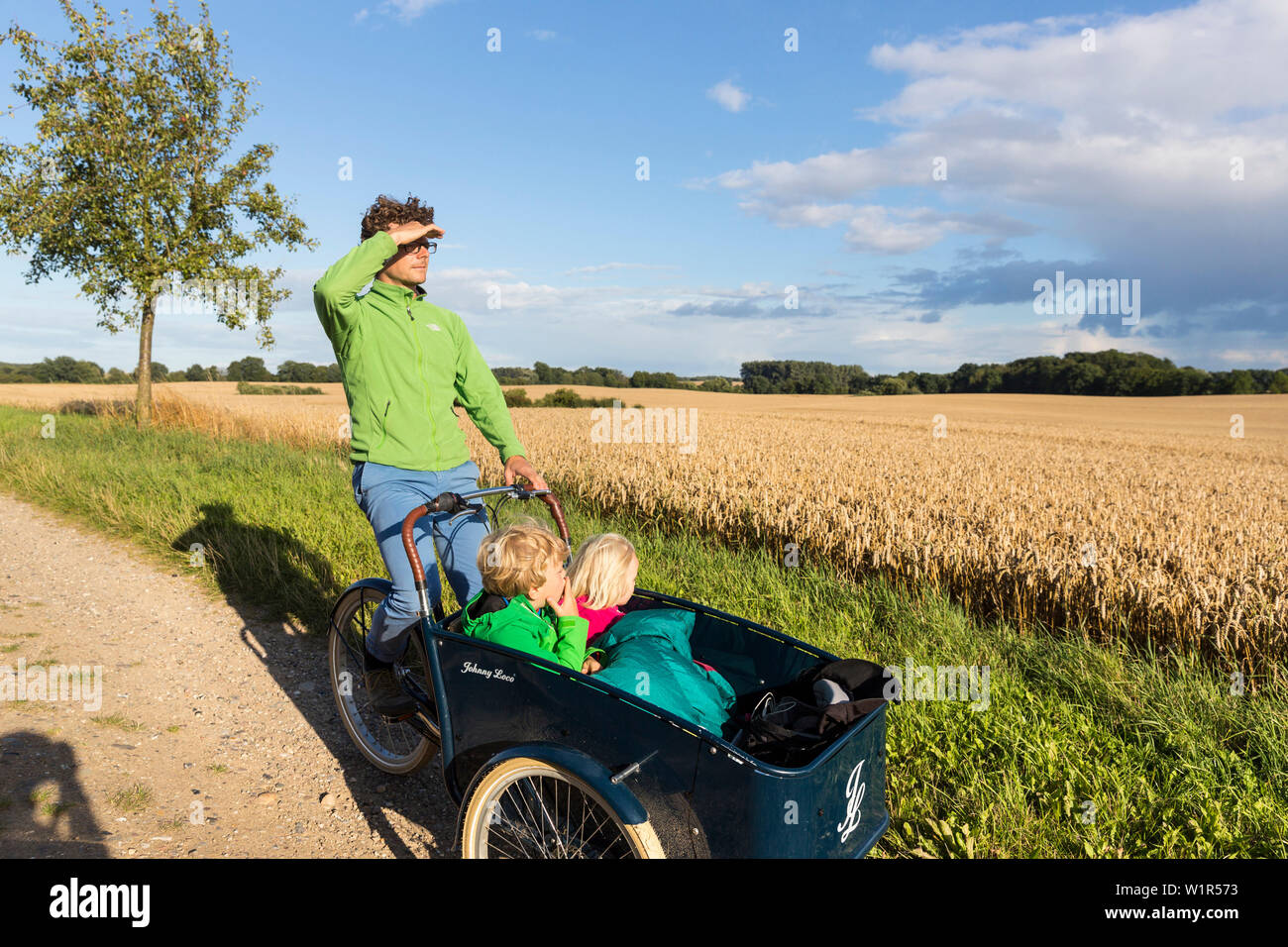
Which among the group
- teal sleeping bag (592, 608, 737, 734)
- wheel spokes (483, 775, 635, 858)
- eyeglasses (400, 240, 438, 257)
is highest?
eyeglasses (400, 240, 438, 257)

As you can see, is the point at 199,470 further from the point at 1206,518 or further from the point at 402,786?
the point at 1206,518

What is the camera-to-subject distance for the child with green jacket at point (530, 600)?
253 cm

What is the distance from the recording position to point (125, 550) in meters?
7.29

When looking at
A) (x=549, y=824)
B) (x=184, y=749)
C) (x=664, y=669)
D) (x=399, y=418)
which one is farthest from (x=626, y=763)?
(x=184, y=749)

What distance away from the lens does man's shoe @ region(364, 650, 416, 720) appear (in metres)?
3.06

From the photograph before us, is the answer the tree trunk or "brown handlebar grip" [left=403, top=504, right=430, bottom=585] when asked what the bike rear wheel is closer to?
"brown handlebar grip" [left=403, top=504, right=430, bottom=585]

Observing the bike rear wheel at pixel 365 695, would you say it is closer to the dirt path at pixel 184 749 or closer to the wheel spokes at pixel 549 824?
the dirt path at pixel 184 749

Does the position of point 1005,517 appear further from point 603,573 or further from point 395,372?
point 395,372

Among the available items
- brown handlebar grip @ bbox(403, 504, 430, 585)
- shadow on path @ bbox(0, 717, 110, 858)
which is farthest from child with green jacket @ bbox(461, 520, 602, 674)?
shadow on path @ bbox(0, 717, 110, 858)

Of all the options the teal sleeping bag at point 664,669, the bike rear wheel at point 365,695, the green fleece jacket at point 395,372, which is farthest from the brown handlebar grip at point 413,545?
the bike rear wheel at point 365,695

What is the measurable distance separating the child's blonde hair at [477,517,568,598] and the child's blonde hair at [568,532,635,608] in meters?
0.13

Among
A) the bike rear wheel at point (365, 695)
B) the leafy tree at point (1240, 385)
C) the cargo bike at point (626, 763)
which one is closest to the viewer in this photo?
the cargo bike at point (626, 763)

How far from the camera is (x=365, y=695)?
163 inches

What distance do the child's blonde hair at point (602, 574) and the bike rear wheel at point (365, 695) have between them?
3.67 ft
